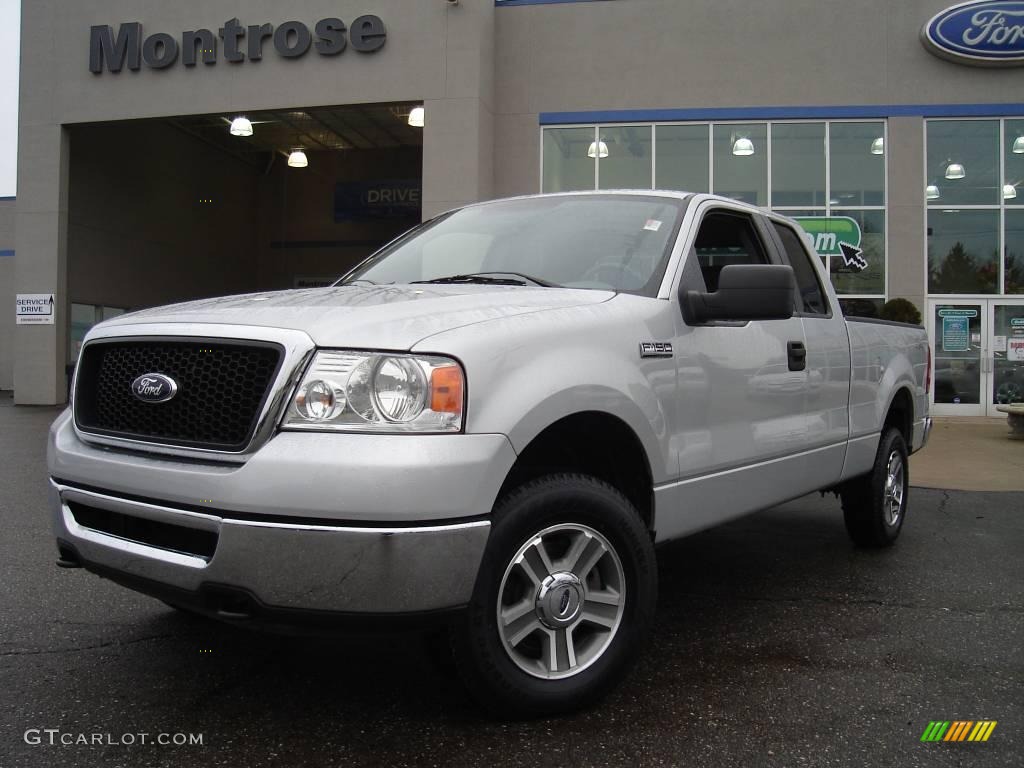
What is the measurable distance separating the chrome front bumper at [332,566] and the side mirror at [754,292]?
1429 mm

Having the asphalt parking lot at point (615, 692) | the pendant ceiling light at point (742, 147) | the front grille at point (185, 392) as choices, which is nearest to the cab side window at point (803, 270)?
the asphalt parking lot at point (615, 692)

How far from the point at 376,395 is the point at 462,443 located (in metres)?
0.28

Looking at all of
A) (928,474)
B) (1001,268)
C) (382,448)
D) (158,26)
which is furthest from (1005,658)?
(158,26)

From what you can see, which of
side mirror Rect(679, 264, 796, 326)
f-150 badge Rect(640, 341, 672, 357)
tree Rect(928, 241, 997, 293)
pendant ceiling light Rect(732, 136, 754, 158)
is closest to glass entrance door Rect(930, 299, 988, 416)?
tree Rect(928, 241, 997, 293)

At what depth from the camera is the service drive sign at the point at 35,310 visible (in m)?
19.9

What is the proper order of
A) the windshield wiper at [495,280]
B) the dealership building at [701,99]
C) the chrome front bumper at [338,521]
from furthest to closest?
the dealership building at [701,99] < the windshield wiper at [495,280] < the chrome front bumper at [338,521]

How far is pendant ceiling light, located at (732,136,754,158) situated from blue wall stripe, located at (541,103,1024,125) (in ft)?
1.38

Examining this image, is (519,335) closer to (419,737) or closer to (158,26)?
(419,737)

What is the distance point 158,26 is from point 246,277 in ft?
40.6

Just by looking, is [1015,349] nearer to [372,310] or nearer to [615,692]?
[615,692]

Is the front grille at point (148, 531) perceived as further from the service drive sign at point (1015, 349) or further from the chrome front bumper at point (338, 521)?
the service drive sign at point (1015, 349)

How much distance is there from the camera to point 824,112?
1691cm

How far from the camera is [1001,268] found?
1691 centimetres

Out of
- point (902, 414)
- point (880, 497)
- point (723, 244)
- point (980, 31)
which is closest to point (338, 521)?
point (723, 244)
